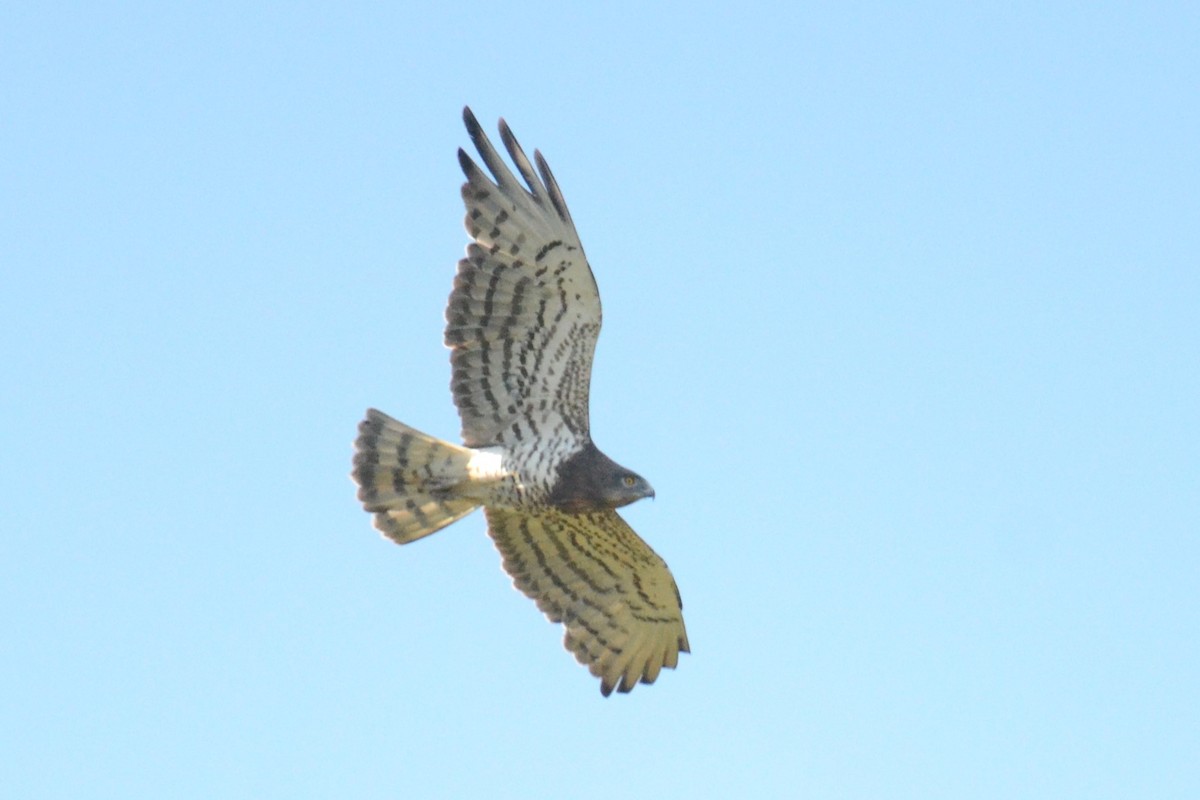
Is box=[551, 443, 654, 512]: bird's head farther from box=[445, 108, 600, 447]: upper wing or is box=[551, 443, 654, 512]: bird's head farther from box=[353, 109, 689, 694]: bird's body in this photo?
box=[445, 108, 600, 447]: upper wing

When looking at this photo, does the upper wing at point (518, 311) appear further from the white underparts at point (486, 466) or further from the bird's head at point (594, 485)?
the bird's head at point (594, 485)

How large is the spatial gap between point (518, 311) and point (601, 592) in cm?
221

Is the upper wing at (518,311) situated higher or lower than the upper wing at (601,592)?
higher

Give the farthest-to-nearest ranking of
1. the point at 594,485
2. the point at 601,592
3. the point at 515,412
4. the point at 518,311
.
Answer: the point at 601,592 < the point at 515,412 < the point at 594,485 < the point at 518,311

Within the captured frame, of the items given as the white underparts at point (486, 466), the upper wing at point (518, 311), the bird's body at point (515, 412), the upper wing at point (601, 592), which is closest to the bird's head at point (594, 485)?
the bird's body at point (515, 412)

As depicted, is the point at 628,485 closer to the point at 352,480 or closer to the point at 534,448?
the point at 534,448

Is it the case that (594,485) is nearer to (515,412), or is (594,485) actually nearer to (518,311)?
(515,412)

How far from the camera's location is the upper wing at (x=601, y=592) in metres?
10.9

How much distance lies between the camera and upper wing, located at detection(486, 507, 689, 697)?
35.9 feet

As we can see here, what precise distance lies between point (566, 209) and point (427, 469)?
1755mm

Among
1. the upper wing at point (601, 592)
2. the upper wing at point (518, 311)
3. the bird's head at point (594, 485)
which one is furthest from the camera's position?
the upper wing at point (601, 592)

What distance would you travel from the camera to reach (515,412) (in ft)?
33.4

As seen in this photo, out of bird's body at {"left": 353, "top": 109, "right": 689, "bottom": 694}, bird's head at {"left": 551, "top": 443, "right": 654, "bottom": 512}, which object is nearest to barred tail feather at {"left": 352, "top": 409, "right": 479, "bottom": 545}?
bird's body at {"left": 353, "top": 109, "right": 689, "bottom": 694}

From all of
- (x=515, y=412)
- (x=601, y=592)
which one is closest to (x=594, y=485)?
(x=515, y=412)
